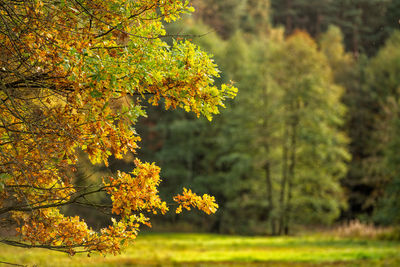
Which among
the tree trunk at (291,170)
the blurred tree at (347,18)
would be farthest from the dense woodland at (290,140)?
the blurred tree at (347,18)

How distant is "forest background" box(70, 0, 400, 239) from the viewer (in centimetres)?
3141

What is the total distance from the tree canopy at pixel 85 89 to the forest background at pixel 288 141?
20.9 meters

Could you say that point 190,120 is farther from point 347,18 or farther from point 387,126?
point 347,18

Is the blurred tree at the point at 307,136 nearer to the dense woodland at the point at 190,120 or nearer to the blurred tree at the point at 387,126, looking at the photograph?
the dense woodland at the point at 190,120

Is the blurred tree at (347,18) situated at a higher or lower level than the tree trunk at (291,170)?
higher

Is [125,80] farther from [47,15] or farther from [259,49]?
[259,49]

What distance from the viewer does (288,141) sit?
106 ft

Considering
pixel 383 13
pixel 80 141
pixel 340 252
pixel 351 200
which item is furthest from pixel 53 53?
pixel 383 13

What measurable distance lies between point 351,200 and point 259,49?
1442 centimetres

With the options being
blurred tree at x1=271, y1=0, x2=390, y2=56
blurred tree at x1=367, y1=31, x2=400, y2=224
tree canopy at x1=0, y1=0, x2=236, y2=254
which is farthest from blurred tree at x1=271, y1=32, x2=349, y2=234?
tree canopy at x1=0, y1=0, x2=236, y2=254

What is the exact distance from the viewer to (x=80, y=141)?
4652 millimetres

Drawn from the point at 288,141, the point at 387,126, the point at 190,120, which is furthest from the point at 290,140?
the point at 190,120

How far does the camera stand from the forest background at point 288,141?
31.4m

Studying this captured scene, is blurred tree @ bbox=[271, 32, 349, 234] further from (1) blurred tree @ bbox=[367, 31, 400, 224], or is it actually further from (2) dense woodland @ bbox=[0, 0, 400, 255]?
(1) blurred tree @ bbox=[367, 31, 400, 224]
